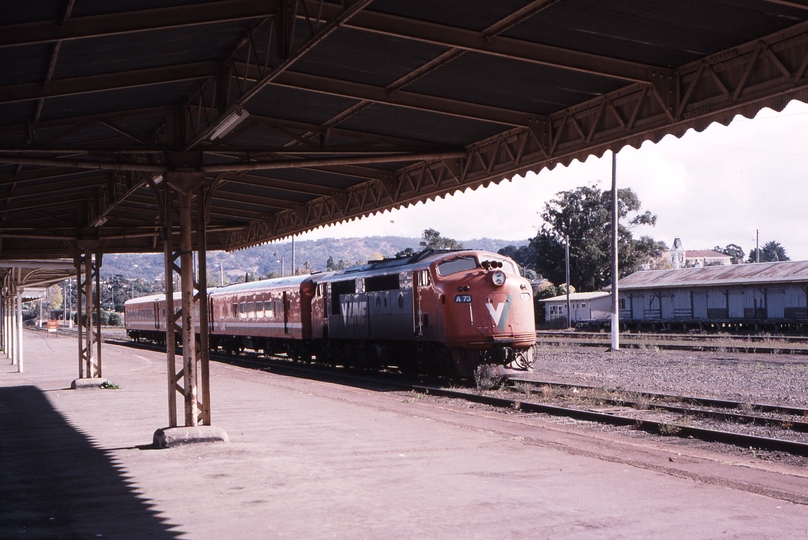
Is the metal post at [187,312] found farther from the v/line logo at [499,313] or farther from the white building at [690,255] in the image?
the white building at [690,255]

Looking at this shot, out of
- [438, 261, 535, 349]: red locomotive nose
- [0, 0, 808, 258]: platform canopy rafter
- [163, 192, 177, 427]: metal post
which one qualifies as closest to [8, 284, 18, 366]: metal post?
[0, 0, 808, 258]: platform canopy rafter

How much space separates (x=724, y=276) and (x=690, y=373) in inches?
1214

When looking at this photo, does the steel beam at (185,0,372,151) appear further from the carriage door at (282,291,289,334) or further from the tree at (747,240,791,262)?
the tree at (747,240,791,262)

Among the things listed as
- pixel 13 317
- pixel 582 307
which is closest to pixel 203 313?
pixel 13 317

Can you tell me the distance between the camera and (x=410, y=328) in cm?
2180

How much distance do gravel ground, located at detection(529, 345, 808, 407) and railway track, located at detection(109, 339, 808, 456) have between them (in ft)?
4.27

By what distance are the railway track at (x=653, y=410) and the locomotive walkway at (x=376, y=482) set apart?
0.91m

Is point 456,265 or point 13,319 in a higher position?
point 456,265

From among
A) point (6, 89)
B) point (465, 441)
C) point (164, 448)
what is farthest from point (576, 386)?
point (6, 89)

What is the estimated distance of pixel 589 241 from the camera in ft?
266

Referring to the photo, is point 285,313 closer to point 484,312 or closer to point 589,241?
point 484,312

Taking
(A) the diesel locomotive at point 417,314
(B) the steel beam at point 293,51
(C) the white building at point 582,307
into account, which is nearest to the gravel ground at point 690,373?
(A) the diesel locomotive at point 417,314

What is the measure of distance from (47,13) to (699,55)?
21.7 ft

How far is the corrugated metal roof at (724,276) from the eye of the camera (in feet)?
153
